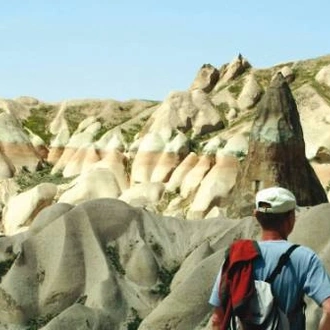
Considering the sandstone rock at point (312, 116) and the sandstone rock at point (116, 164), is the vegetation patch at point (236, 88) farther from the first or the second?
the sandstone rock at point (116, 164)

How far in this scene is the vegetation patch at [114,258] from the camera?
1625cm

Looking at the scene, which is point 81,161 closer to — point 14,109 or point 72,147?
point 72,147

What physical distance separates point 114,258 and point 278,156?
8525 mm

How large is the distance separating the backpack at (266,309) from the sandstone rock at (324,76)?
1689 inches

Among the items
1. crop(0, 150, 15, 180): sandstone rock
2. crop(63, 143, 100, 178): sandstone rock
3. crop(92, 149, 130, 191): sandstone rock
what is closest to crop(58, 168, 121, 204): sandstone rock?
crop(92, 149, 130, 191): sandstone rock

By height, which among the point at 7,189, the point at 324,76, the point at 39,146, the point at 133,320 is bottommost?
the point at 7,189

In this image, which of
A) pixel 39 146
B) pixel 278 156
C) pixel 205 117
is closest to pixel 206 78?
pixel 205 117

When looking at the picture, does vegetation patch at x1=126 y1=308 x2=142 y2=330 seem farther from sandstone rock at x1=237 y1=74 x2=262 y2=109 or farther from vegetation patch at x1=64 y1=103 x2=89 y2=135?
vegetation patch at x1=64 y1=103 x2=89 y2=135

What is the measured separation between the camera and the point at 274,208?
5043 mm

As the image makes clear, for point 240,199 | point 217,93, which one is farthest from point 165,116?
point 240,199

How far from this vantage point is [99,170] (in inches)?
1581

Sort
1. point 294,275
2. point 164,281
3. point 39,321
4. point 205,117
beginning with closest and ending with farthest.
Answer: point 294,275 < point 39,321 < point 164,281 < point 205,117

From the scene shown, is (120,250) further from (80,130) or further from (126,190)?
(80,130)

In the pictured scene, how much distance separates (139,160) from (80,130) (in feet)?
37.9
